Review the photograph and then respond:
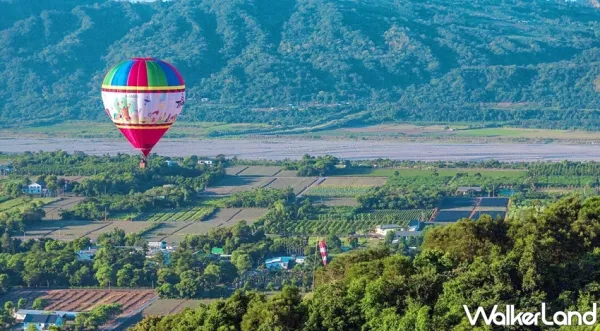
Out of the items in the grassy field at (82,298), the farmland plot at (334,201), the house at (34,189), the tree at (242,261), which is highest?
the grassy field at (82,298)

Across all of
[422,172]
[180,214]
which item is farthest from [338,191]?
[180,214]

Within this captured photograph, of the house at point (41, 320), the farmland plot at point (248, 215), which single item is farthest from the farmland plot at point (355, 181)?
the house at point (41, 320)

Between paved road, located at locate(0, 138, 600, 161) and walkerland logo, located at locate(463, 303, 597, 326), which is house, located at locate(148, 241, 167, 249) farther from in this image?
paved road, located at locate(0, 138, 600, 161)

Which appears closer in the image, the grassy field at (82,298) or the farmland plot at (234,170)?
the grassy field at (82,298)

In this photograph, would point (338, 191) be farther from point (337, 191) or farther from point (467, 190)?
point (467, 190)

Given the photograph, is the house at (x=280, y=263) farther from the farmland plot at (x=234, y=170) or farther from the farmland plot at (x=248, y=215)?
the farmland plot at (x=234, y=170)

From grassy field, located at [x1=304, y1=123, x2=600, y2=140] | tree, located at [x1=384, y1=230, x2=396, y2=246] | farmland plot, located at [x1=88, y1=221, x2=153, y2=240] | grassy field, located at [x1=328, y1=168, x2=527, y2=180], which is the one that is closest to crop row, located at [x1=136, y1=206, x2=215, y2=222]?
farmland plot, located at [x1=88, y1=221, x2=153, y2=240]
